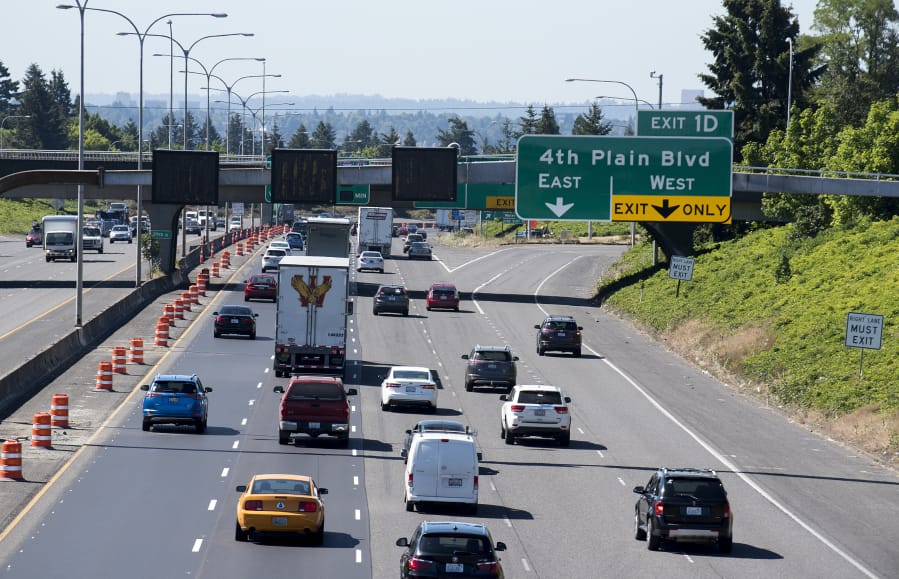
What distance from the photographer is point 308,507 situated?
26938 millimetres

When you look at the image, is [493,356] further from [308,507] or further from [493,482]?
[308,507]

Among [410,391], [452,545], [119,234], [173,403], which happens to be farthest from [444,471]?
[119,234]

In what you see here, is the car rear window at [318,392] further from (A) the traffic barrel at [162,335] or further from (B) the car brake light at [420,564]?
(A) the traffic barrel at [162,335]

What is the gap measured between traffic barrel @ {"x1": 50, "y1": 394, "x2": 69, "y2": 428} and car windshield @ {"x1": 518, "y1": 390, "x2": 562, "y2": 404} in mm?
12460

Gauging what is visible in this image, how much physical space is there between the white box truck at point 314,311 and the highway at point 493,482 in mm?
1825

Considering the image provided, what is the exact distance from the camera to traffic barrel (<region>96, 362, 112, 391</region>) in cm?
4862

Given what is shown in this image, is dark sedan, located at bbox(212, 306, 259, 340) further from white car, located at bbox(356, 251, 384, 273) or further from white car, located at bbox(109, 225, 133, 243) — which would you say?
white car, located at bbox(109, 225, 133, 243)

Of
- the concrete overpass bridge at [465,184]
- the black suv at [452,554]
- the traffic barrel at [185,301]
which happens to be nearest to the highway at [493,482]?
the black suv at [452,554]

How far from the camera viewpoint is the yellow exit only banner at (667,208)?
5356 centimetres

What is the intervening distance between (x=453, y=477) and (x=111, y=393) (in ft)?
67.8

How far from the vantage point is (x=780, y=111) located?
97.3m

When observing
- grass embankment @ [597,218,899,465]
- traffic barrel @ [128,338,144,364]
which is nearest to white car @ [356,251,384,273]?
grass embankment @ [597,218,899,465]

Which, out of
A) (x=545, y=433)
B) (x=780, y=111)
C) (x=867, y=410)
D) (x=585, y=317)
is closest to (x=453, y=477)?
(x=545, y=433)

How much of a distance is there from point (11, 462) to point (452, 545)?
14940mm
